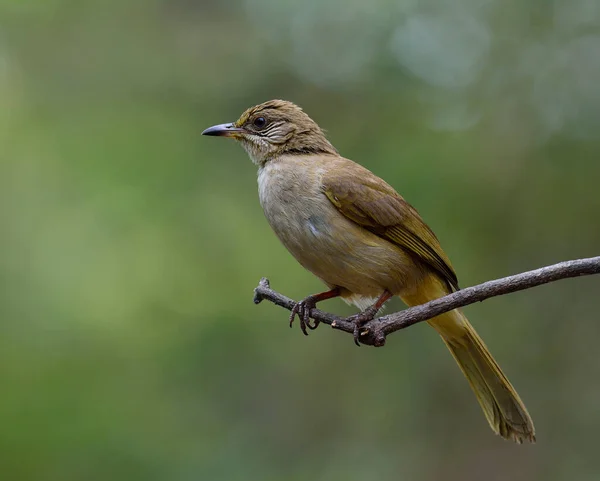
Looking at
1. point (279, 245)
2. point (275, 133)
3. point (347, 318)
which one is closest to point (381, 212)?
point (347, 318)

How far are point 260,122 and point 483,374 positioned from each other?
2.12m

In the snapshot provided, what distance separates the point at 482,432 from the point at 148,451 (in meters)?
3.21

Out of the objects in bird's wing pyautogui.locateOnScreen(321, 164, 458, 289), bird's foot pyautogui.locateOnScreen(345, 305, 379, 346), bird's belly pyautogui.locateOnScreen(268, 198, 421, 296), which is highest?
bird's wing pyautogui.locateOnScreen(321, 164, 458, 289)

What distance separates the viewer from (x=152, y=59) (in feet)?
25.7

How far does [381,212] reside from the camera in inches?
168

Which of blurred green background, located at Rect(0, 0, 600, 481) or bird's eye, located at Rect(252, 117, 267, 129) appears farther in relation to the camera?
blurred green background, located at Rect(0, 0, 600, 481)

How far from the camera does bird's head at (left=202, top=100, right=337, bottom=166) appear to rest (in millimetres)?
4758

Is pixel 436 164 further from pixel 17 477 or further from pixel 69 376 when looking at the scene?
pixel 17 477

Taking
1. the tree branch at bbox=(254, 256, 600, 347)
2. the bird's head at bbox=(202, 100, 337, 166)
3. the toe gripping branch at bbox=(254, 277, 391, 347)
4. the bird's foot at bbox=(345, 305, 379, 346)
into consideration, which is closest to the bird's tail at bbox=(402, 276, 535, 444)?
the toe gripping branch at bbox=(254, 277, 391, 347)

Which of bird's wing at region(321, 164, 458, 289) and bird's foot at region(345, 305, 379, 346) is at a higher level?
bird's wing at region(321, 164, 458, 289)

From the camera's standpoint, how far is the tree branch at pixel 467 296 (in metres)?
2.86

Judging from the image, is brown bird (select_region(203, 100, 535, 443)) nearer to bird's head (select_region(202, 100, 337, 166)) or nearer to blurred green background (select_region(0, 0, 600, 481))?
bird's head (select_region(202, 100, 337, 166))

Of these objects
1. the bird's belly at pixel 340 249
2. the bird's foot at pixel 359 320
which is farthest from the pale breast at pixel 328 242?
the bird's foot at pixel 359 320

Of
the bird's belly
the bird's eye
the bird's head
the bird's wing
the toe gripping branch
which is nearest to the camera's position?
the toe gripping branch
